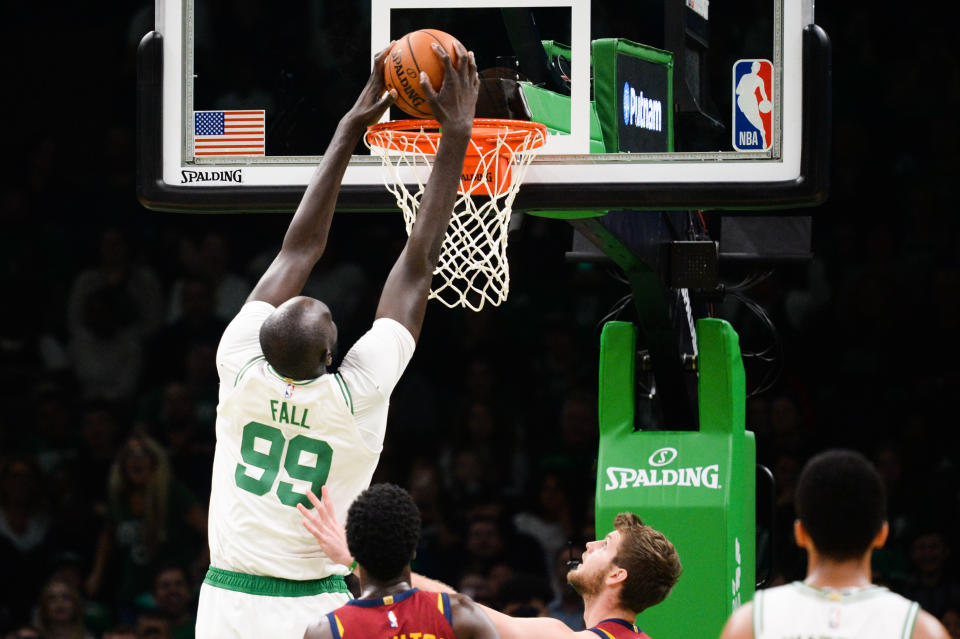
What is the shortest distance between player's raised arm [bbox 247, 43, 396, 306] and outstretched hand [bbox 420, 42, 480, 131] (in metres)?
0.22

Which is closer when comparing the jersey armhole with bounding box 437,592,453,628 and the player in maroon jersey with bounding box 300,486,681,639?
the jersey armhole with bounding box 437,592,453,628

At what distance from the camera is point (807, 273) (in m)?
8.94

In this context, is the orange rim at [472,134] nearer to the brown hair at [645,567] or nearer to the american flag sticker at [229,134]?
the american flag sticker at [229,134]

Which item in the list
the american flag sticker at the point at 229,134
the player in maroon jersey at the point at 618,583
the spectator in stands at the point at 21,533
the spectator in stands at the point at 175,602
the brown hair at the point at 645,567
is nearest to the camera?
the player in maroon jersey at the point at 618,583

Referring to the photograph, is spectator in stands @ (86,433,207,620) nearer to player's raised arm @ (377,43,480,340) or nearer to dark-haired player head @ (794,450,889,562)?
player's raised arm @ (377,43,480,340)

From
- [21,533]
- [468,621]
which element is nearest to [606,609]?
[468,621]

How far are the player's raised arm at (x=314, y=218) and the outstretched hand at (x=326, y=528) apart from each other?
24.9 inches

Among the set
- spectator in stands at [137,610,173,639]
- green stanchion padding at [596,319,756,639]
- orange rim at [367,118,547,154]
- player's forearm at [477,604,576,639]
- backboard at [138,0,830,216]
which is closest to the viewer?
player's forearm at [477,604,576,639]

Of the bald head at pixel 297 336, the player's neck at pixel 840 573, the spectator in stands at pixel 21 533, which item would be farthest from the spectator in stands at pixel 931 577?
the spectator in stands at pixel 21 533

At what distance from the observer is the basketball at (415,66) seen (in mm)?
4238

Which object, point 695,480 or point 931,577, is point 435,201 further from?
point 931,577

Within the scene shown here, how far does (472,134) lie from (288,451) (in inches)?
51.3

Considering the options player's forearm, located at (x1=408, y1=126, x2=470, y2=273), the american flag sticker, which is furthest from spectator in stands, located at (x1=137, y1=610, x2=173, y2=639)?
player's forearm, located at (x1=408, y1=126, x2=470, y2=273)

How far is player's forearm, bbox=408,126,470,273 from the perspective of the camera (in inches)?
157
